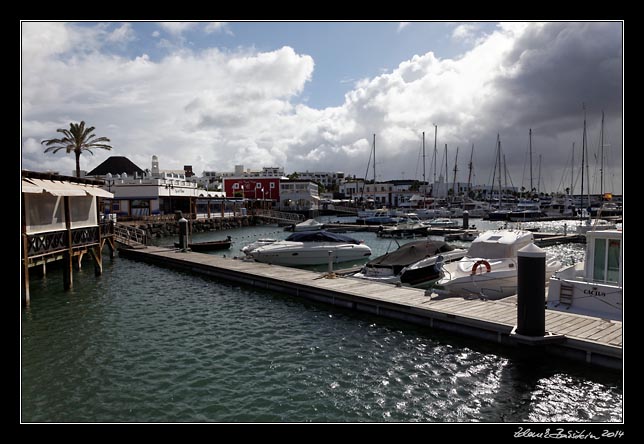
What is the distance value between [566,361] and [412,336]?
15.1ft

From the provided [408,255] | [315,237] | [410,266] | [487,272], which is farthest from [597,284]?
[315,237]

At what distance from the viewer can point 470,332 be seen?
45.2ft

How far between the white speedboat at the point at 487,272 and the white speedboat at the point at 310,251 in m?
10.9

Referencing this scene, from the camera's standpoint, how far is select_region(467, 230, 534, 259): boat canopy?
70.1 feet

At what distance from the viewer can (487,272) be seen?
1875 centimetres

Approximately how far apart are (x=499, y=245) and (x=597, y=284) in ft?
23.5

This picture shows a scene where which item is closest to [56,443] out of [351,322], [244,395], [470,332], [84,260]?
[244,395]

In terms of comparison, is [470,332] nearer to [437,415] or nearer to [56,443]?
[437,415]

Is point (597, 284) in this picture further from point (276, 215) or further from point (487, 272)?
point (276, 215)

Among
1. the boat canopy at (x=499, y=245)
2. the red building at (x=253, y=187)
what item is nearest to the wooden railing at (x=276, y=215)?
the red building at (x=253, y=187)

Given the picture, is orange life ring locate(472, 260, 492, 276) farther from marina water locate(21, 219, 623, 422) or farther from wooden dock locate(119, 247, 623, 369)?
marina water locate(21, 219, 623, 422)

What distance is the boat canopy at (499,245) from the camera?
21.4 m

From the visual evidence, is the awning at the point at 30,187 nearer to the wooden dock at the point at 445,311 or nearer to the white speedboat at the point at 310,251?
the wooden dock at the point at 445,311

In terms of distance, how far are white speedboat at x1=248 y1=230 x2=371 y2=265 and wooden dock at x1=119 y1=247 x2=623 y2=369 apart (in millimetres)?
5017
